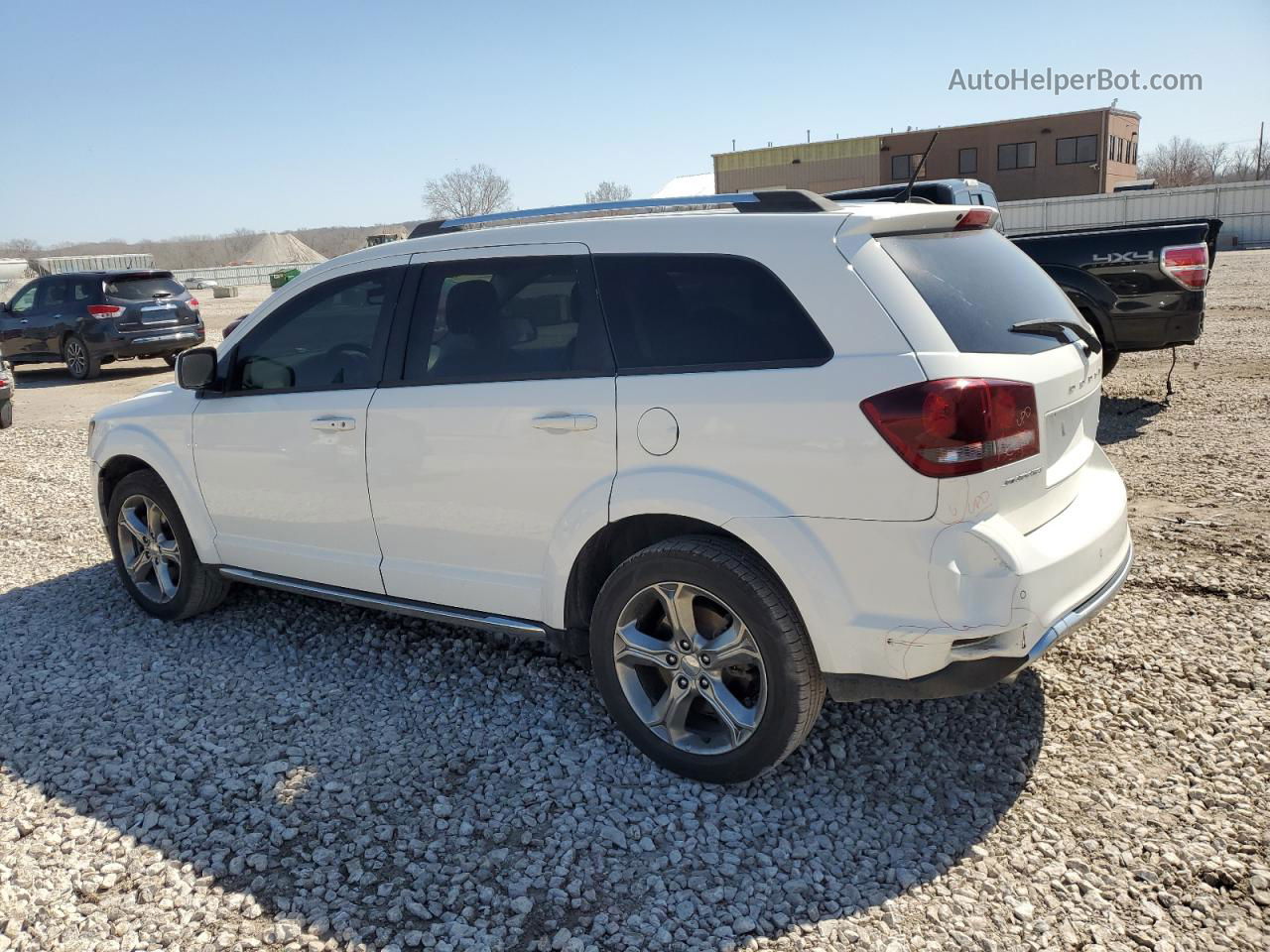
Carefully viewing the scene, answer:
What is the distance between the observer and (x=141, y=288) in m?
17.1

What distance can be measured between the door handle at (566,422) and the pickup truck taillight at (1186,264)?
23.3 ft

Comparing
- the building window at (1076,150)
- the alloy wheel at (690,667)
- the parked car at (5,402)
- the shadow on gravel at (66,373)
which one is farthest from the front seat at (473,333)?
the building window at (1076,150)

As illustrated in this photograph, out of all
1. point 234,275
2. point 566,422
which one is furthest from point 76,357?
point 234,275

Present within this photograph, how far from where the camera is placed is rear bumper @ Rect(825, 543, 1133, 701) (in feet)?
9.91

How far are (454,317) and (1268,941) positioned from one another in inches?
131

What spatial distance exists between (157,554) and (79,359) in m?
14.0

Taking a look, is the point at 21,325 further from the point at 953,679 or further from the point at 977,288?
the point at 953,679

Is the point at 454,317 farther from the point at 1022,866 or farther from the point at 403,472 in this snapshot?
the point at 1022,866

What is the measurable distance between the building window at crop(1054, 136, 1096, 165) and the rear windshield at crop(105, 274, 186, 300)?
53.0 m

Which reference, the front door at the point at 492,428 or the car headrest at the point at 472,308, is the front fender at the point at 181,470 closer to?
the front door at the point at 492,428

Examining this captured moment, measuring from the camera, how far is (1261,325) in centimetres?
1498

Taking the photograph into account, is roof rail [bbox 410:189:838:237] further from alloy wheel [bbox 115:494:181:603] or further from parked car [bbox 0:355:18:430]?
parked car [bbox 0:355:18:430]

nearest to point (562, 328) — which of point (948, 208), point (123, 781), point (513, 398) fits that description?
point (513, 398)

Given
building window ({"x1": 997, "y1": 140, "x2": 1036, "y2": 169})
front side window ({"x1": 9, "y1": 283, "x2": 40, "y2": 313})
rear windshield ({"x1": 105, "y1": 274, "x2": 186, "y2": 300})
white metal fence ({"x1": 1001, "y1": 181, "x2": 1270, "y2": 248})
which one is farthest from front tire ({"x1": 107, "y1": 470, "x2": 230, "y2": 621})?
building window ({"x1": 997, "y1": 140, "x2": 1036, "y2": 169})
